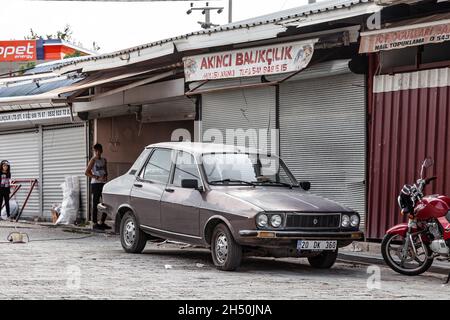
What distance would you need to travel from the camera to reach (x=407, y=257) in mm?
10078

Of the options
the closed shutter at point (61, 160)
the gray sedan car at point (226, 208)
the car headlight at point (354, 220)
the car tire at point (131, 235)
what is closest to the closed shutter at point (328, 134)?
the gray sedan car at point (226, 208)

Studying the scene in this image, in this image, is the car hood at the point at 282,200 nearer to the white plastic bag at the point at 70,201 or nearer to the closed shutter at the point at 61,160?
the white plastic bag at the point at 70,201

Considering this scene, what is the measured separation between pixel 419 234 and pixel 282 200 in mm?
1800

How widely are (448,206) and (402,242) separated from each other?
81 cm

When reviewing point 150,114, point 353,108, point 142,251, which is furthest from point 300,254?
point 150,114

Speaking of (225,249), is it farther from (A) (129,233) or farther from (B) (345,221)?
(A) (129,233)

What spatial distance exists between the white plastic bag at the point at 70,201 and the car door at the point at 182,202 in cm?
929

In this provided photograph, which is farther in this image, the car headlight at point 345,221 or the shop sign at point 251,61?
the shop sign at point 251,61

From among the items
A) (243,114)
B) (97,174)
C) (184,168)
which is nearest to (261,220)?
(184,168)

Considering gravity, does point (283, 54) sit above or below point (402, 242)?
above

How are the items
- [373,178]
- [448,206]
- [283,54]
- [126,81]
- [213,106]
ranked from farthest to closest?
[126,81] → [213,106] → [283,54] → [373,178] → [448,206]

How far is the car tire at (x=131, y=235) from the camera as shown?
468 inches

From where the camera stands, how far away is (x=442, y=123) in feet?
39.3
